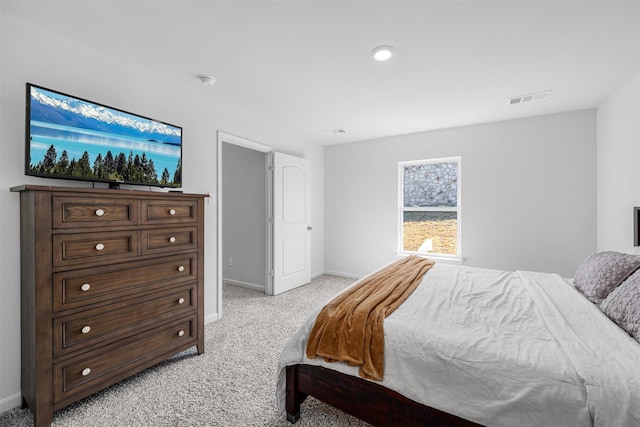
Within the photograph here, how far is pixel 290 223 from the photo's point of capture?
4301mm

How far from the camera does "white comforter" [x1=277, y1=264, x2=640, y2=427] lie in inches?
→ 40.8

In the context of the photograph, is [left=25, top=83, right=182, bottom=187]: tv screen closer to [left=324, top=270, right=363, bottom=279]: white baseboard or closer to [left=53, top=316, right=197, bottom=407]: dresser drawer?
A: [left=53, top=316, right=197, bottom=407]: dresser drawer

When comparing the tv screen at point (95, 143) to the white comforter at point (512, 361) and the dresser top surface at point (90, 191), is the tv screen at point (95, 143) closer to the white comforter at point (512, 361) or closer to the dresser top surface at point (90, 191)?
the dresser top surface at point (90, 191)

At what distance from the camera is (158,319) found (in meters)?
2.08

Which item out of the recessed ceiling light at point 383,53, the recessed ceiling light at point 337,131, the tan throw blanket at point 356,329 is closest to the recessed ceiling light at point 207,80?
the recessed ceiling light at point 383,53

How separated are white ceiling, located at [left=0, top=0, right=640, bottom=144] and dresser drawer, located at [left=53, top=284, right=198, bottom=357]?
75.8 inches

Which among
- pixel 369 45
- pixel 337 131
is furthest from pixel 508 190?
pixel 369 45

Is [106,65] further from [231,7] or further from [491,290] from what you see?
[491,290]

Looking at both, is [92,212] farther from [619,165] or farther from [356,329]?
[619,165]

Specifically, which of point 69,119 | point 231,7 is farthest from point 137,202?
point 231,7

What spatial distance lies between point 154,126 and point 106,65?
589 millimetres

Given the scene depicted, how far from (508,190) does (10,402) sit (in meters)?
5.31

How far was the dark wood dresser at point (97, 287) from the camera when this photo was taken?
1.54 meters

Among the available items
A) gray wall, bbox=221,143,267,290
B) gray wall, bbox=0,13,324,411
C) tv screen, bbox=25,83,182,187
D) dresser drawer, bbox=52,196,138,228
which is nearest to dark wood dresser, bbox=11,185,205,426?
dresser drawer, bbox=52,196,138,228
